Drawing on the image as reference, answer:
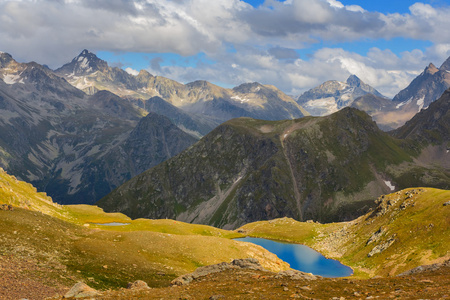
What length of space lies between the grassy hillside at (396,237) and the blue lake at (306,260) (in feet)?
10.1

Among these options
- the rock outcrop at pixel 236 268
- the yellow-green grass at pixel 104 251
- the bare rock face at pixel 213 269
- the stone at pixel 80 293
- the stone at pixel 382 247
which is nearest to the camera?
the stone at pixel 80 293

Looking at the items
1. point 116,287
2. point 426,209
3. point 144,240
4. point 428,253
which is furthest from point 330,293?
point 426,209

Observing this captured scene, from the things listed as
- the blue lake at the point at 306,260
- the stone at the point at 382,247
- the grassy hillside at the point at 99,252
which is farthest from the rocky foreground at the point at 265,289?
the blue lake at the point at 306,260

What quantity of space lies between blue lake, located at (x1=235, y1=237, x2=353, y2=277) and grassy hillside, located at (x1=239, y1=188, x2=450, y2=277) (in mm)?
3079

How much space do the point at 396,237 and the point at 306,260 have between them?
110ft

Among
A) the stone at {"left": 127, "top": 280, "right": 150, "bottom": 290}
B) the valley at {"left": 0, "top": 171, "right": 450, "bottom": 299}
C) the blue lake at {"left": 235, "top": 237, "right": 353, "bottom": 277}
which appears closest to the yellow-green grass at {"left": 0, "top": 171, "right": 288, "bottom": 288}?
the valley at {"left": 0, "top": 171, "right": 450, "bottom": 299}

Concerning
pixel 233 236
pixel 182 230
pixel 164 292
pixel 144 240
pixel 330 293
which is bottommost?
pixel 233 236

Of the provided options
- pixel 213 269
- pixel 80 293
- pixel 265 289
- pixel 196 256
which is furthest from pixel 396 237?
pixel 80 293

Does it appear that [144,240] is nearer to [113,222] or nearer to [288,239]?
[113,222]

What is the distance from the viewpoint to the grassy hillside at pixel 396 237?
75.6m

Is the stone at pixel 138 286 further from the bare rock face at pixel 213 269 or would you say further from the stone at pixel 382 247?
the stone at pixel 382 247

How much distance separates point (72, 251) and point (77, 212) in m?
90.6

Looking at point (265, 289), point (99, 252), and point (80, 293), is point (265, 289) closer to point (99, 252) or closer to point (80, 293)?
point (80, 293)

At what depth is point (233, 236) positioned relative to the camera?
5817 inches
